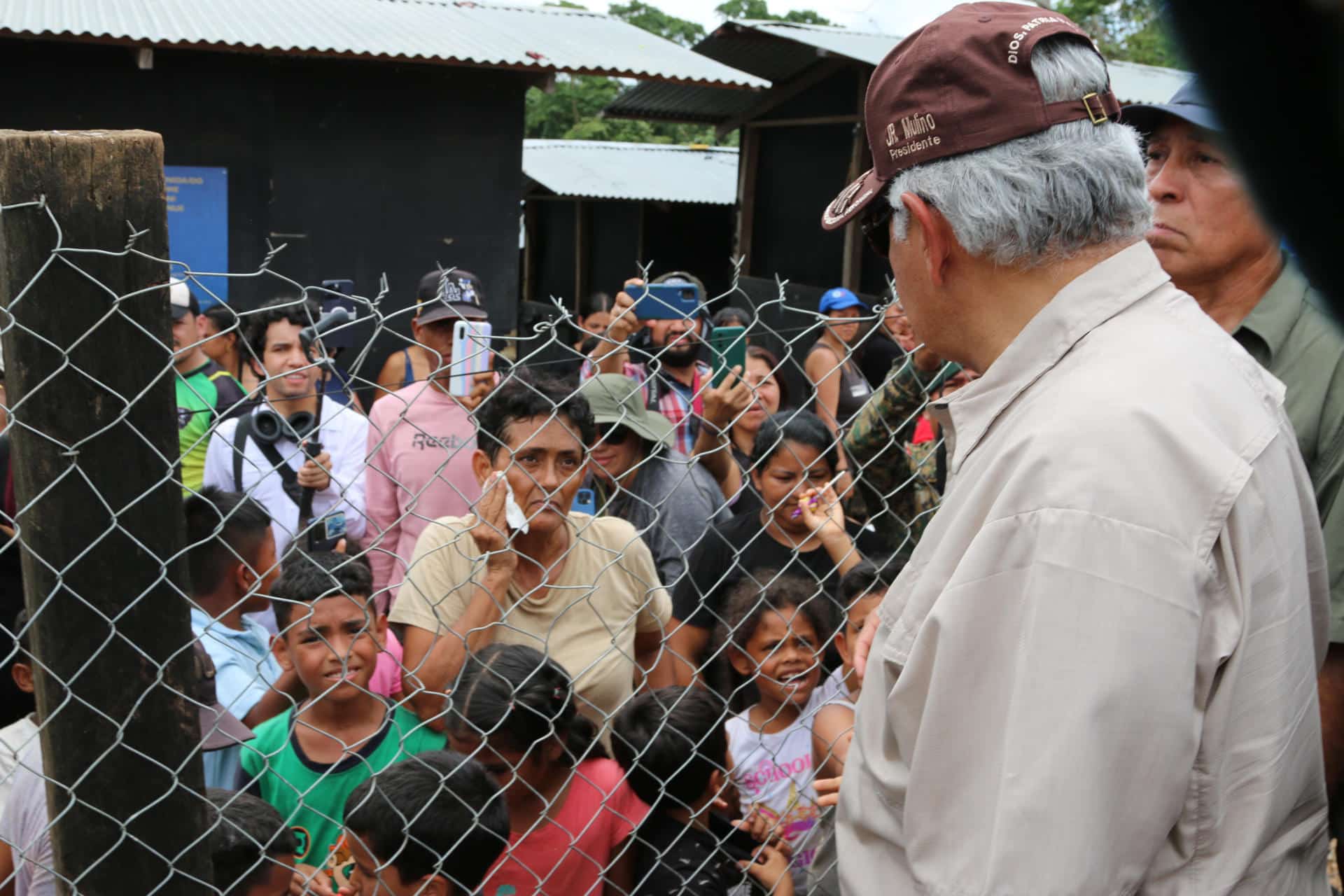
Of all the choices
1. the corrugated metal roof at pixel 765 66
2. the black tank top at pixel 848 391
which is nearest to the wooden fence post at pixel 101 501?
the black tank top at pixel 848 391

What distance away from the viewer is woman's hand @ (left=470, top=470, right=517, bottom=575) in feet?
7.22

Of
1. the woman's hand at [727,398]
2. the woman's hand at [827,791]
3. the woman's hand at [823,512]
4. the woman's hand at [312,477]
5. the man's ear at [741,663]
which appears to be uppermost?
the woman's hand at [727,398]

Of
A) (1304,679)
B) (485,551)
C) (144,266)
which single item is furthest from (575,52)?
(1304,679)

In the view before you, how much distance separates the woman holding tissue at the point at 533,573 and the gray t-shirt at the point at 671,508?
72cm

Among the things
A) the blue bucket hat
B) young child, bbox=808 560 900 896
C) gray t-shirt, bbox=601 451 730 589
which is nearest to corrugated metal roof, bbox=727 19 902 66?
the blue bucket hat

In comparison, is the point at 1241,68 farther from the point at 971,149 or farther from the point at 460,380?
the point at 460,380

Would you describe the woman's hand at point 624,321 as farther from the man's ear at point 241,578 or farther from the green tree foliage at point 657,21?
the green tree foliage at point 657,21

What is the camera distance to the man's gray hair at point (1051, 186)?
126 cm

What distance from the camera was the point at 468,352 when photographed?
2580mm

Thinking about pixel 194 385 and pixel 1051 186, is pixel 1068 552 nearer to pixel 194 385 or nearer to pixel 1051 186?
pixel 1051 186

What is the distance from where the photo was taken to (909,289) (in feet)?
4.56

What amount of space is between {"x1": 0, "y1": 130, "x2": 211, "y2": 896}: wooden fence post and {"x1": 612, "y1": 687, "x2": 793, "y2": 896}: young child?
1.01m

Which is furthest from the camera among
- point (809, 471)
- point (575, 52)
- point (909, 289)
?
point (575, 52)

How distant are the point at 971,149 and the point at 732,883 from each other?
1684 mm
